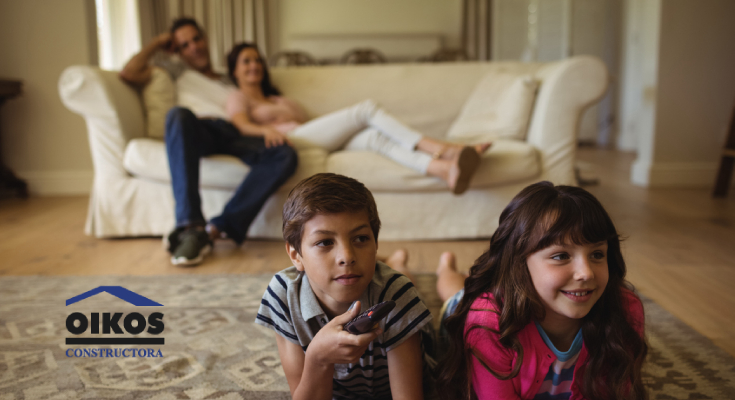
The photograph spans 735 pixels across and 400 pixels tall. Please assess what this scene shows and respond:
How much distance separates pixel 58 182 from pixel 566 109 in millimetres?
3131

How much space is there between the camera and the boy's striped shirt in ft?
2.53

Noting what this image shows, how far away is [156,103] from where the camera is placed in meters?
2.43

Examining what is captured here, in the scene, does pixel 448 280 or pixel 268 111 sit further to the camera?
pixel 268 111

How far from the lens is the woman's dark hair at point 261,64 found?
2.43m

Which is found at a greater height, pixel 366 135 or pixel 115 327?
pixel 366 135

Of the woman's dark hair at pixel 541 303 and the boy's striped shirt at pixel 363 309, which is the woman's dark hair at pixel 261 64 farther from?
the woman's dark hair at pixel 541 303

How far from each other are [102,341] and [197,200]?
87 cm

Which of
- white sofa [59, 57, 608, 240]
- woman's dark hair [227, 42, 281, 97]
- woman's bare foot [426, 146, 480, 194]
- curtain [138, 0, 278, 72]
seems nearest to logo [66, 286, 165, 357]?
white sofa [59, 57, 608, 240]

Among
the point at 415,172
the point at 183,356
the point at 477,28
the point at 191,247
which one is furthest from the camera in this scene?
the point at 477,28

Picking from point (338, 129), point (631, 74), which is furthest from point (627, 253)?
point (631, 74)

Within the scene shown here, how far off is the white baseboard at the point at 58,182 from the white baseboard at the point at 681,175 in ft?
11.9

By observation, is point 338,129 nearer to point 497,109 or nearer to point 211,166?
point 211,166

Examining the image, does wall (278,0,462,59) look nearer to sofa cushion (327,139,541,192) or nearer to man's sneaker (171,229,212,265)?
sofa cushion (327,139,541,192)

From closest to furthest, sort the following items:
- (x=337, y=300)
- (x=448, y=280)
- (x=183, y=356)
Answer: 1. (x=337, y=300)
2. (x=183, y=356)
3. (x=448, y=280)
